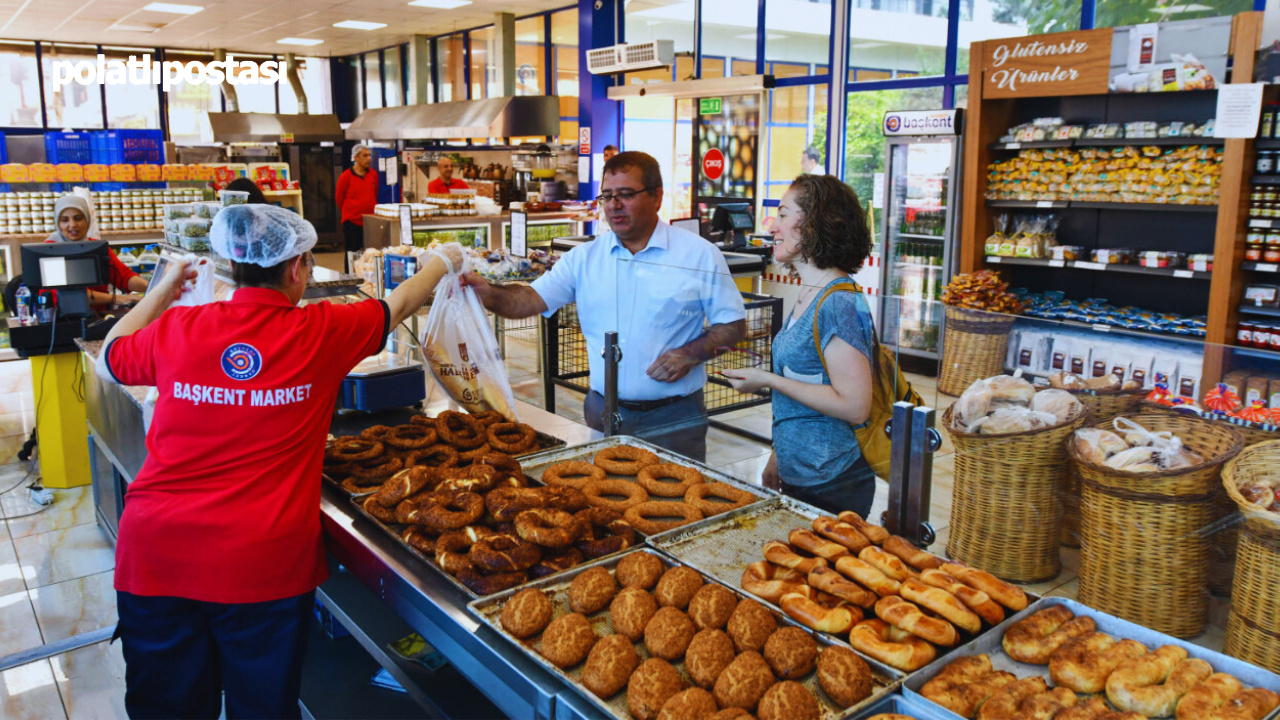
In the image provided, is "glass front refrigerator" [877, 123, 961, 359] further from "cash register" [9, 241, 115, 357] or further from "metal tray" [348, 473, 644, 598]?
"metal tray" [348, 473, 644, 598]

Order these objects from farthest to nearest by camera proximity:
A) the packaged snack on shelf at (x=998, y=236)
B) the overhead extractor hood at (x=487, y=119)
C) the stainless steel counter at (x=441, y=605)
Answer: the overhead extractor hood at (x=487, y=119)
the packaged snack on shelf at (x=998, y=236)
the stainless steel counter at (x=441, y=605)

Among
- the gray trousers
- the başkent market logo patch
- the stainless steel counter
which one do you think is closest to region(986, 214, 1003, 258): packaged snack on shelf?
the gray trousers

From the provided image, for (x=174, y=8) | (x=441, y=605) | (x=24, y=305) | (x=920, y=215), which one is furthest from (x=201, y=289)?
(x=174, y=8)

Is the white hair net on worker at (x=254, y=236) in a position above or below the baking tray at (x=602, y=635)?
above

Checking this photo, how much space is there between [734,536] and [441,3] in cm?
1162

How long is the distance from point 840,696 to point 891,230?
275 inches

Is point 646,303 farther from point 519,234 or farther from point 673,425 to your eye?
point 519,234

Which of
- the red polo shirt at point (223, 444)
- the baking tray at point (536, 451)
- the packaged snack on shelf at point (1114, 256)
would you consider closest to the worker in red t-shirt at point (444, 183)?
the packaged snack on shelf at point (1114, 256)

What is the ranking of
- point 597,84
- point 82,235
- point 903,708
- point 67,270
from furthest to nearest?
point 597,84 → point 82,235 → point 67,270 → point 903,708

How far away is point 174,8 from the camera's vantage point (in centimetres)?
1249

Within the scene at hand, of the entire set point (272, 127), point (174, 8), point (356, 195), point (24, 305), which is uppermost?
point (174, 8)

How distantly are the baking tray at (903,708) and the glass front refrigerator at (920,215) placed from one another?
5821 mm

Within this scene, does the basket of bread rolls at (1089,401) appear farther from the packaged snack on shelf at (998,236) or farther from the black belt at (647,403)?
the packaged snack on shelf at (998,236)

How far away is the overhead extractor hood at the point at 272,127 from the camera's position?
49.7ft
